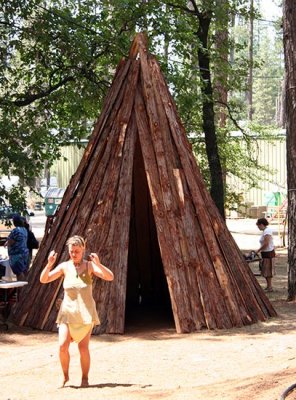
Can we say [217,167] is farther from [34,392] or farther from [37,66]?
[34,392]

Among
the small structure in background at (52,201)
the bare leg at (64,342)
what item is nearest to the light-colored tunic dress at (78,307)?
the bare leg at (64,342)

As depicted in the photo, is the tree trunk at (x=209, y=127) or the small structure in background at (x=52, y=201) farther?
the small structure in background at (x=52, y=201)

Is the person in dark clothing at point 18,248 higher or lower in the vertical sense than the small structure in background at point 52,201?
lower

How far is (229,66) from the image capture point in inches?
820

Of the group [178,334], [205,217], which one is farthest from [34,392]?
[205,217]

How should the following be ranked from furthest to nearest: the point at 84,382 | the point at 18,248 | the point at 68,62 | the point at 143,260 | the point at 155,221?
the point at 68,62
the point at 143,260
the point at 18,248
the point at 155,221
the point at 84,382

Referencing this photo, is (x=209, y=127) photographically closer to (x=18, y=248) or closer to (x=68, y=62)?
(x=68, y=62)

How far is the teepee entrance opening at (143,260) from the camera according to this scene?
13828 millimetres

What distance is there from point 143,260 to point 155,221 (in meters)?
3.47

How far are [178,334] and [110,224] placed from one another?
5.43 ft

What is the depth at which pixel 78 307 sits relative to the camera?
759cm

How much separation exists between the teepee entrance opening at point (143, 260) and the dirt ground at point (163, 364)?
8.15 ft

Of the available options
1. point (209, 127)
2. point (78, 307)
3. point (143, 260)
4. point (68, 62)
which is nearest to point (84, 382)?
point (78, 307)

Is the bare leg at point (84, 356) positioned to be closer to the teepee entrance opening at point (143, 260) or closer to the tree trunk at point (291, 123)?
the teepee entrance opening at point (143, 260)
